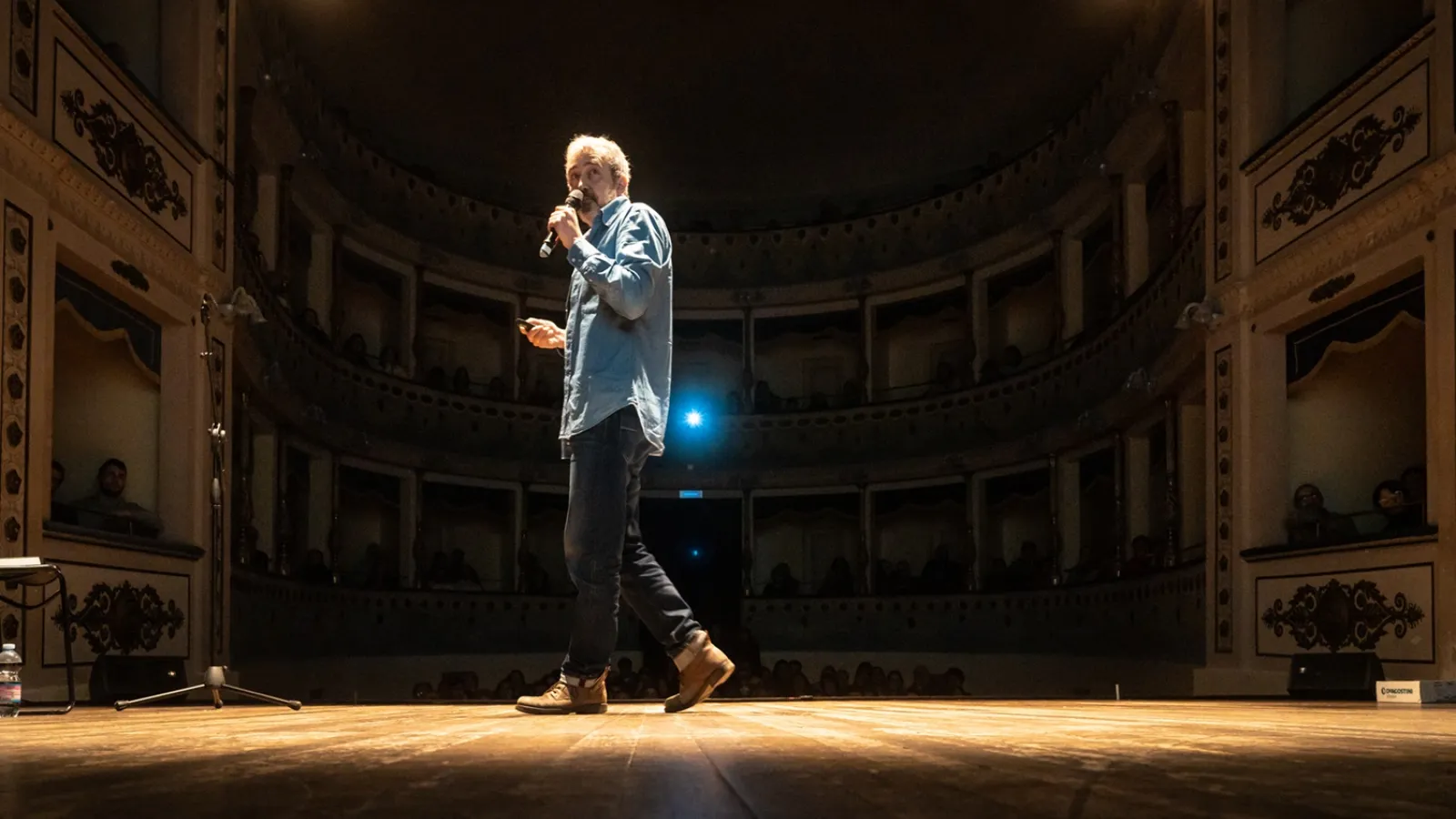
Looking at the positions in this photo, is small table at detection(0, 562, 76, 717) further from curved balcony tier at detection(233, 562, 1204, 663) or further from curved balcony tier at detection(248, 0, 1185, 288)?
curved balcony tier at detection(248, 0, 1185, 288)

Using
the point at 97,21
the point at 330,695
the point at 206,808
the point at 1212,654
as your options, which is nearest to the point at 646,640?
the point at 330,695

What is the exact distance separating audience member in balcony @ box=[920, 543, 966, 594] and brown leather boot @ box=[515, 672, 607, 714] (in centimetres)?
1355

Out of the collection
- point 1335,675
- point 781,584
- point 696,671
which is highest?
point 696,671

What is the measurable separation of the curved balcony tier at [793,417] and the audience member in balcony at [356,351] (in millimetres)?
97

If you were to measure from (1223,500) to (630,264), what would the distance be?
6.50m

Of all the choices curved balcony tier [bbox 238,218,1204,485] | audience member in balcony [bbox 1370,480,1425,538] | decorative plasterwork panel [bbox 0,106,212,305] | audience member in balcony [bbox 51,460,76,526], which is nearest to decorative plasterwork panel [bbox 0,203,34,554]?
decorative plasterwork panel [bbox 0,106,212,305]

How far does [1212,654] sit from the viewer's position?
365 inches

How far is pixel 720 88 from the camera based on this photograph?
1769cm

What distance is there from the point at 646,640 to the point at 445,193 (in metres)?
6.57

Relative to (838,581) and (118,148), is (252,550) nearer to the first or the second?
(118,148)

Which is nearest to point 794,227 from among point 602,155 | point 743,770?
point 602,155

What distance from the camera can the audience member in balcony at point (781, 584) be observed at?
18656 millimetres

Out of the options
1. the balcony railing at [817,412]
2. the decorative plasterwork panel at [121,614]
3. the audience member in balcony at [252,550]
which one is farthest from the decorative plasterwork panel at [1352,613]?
the audience member in balcony at [252,550]

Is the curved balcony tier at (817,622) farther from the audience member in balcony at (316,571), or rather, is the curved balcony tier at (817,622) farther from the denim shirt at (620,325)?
the denim shirt at (620,325)
